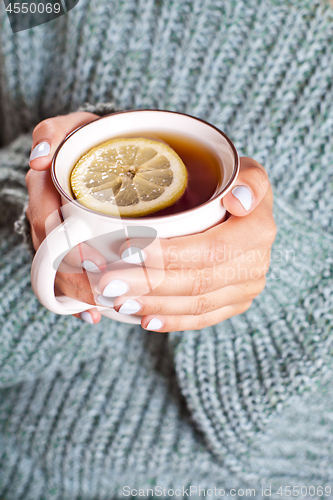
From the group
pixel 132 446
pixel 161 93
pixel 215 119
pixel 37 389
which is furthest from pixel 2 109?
pixel 132 446

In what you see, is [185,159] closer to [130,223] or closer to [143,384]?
[130,223]

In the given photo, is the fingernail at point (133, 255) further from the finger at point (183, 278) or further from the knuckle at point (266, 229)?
the knuckle at point (266, 229)

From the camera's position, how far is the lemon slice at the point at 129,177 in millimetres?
384

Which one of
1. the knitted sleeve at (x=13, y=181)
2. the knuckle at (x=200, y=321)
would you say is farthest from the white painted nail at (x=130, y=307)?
the knitted sleeve at (x=13, y=181)

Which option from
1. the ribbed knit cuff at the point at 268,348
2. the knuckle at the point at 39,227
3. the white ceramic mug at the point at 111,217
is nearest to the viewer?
the white ceramic mug at the point at 111,217

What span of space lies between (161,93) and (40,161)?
327 millimetres

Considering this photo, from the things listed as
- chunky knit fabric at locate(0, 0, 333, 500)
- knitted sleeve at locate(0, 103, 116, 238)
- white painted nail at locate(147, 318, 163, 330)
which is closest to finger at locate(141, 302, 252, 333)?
white painted nail at locate(147, 318, 163, 330)

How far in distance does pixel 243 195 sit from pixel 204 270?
0.10 meters


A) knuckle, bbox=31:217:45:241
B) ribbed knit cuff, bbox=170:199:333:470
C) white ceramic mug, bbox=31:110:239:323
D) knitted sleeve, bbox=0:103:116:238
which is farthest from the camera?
knitted sleeve, bbox=0:103:116:238

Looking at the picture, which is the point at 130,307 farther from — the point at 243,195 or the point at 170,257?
the point at 243,195

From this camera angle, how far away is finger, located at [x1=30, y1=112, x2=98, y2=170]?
446mm

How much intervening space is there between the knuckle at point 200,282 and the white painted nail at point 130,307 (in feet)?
0.23

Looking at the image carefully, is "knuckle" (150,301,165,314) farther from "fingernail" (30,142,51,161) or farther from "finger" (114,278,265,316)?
"fingernail" (30,142,51,161)

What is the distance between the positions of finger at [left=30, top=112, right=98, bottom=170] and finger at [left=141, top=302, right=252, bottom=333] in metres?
0.22
